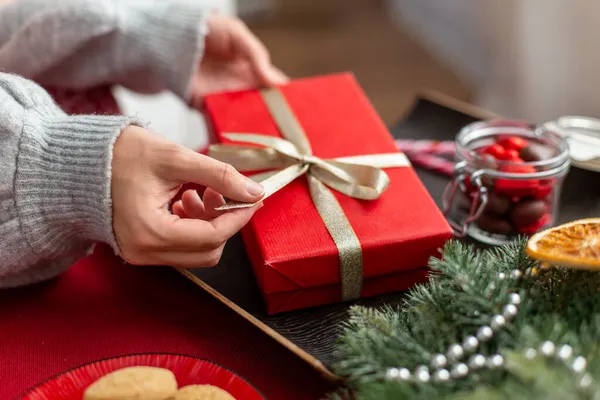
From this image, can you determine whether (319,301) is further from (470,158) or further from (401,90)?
(401,90)

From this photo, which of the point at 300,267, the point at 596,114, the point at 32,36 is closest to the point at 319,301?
the point at 300,267

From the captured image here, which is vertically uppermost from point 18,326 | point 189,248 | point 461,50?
point 189,248

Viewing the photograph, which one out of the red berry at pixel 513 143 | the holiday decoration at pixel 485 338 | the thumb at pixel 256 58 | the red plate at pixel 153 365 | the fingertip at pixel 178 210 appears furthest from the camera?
the thumb at pixel 256 58

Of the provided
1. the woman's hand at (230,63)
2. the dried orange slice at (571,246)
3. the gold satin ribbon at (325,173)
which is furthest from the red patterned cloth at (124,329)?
the woman's hand at (230,63)

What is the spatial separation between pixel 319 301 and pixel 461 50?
4.84 feet

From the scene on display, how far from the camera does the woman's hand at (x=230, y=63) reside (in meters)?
0.91

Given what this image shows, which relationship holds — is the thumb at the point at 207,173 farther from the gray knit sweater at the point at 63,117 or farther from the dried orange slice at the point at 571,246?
the dried orange slice at the point at 571,246

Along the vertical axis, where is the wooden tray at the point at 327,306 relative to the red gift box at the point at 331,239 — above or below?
below

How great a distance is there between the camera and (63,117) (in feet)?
2.10

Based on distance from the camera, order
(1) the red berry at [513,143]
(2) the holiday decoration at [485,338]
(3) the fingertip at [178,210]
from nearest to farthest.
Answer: (2) the holiday decoration at [485,338], (3) the fingertip at [178,210], (1) the red berry at [513,143]

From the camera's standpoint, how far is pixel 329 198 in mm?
674

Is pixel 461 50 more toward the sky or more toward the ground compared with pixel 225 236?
more toward the ground

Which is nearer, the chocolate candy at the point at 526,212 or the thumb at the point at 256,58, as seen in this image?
the chocolate candy at the point at 526,212

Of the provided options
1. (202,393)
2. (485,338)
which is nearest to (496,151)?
(485,338)
